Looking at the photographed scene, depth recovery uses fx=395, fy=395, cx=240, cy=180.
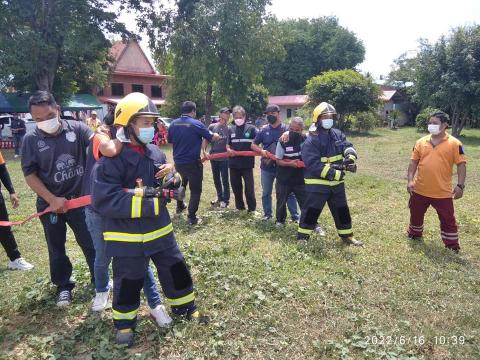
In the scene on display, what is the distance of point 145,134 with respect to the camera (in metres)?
3.22

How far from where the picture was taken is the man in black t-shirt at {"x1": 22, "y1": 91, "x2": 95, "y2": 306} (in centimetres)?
394

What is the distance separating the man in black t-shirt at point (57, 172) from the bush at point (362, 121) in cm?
2581

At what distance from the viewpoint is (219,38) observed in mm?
24047

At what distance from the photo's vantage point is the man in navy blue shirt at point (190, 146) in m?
6.89

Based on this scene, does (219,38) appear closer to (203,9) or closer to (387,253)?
(203,9)

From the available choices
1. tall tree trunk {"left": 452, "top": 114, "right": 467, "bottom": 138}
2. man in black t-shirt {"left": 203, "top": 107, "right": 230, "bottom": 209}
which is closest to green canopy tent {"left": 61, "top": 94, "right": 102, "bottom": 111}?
man in black t-shirt {"left": 203, "top": 107, "right": 230, "bottom": 209}

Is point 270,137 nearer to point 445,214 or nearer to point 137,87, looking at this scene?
point 445,214

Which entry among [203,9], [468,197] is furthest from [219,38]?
[468,197]

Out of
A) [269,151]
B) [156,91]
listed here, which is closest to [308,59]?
[156,91]

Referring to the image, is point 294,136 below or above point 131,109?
below

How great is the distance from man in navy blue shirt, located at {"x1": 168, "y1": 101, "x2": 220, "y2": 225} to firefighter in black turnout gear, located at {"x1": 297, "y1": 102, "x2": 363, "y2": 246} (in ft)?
6.76

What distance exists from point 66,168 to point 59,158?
129 mm

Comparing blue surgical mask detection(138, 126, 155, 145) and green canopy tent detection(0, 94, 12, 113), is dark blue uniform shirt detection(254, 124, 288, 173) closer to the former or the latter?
blue surgical mask detection(138, 126, 155, 145)
